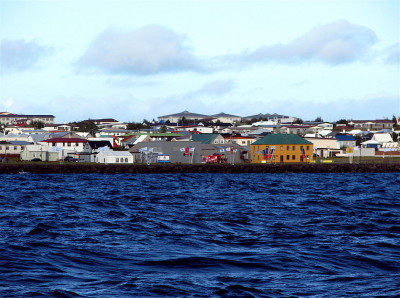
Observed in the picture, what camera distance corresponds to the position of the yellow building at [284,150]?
93562 mm

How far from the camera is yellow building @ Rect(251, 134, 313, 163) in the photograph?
93562 mm

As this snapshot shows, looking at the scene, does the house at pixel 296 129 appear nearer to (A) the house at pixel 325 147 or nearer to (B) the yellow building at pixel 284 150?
(A) the house at pixel 325 147

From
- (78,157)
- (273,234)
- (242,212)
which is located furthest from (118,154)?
(273,234)

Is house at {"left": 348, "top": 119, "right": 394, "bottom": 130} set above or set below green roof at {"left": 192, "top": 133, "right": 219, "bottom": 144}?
above

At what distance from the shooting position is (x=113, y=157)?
86625 millimetres

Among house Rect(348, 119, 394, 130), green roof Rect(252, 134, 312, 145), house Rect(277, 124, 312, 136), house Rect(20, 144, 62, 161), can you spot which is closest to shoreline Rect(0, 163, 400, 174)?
green roof Rect(252, 134, 312, 145)

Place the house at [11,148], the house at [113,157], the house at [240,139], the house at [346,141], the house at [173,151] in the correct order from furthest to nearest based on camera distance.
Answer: the house at [346,141], the house at [240,139], the house at [11,148], the house at [173,151], the house at [113,157]

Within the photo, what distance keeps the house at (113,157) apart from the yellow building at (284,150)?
65.2 ft

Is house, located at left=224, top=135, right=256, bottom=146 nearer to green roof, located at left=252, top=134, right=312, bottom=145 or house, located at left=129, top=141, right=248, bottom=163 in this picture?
green roof, located at left=252, top=134, right=312, bottom=145

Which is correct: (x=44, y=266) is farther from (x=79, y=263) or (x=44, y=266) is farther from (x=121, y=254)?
(x=121, y=254)

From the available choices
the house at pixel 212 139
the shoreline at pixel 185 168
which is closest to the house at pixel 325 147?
the house at pixel 212 139

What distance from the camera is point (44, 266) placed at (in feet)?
46.5

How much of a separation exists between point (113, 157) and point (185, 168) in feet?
42.4

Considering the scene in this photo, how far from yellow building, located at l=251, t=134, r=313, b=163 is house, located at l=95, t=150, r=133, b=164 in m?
19.9
